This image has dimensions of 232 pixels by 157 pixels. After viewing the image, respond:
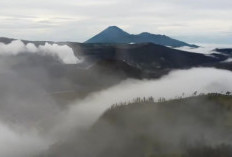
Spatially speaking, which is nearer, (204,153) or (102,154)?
(204,153)

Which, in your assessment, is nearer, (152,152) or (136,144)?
(152,152)

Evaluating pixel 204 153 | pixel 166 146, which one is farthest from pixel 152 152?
pixel 204 153

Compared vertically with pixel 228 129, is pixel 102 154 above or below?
below

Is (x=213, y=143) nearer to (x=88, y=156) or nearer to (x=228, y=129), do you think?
(x=228, y=129)

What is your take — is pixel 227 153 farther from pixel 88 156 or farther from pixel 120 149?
pixel 88 156

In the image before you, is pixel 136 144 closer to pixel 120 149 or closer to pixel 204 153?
pixel 120 149

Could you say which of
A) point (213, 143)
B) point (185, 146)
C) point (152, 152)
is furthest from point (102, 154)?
point (213, 143)

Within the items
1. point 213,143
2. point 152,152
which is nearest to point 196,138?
point 213,143
